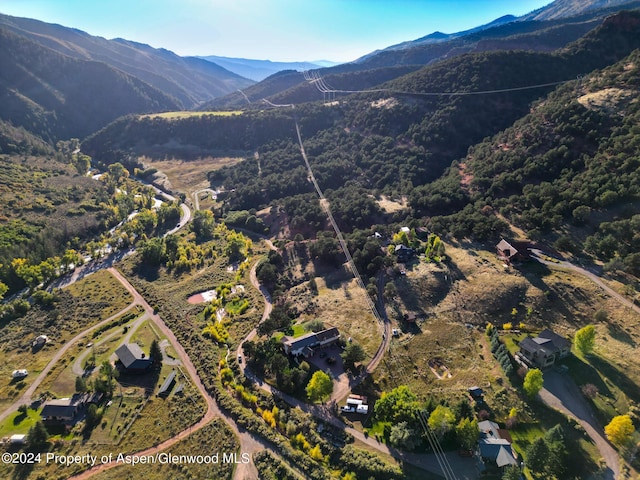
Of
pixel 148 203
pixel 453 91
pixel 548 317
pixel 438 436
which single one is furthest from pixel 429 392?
pixel 453 91

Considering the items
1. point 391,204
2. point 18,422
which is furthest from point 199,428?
point 391,204

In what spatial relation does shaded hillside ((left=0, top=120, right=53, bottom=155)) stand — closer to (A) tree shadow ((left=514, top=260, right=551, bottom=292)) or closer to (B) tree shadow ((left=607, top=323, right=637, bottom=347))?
(A) tree shadow ((left=514, top=260, right=551, bottom=292))

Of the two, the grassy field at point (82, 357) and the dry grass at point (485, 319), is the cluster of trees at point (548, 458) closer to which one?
the dry grass at point (485, 319)

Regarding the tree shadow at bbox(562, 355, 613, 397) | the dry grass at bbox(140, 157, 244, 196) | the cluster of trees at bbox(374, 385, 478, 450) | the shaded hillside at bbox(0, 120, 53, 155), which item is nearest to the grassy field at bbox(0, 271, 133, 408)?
the cluster of trees at bbox(374, 385, 478, 450)

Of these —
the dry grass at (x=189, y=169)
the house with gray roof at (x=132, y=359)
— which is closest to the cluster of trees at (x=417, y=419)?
the house with gray roof at (x=132, y=359)

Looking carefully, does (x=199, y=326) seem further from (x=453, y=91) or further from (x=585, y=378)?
(x=453, y=91)

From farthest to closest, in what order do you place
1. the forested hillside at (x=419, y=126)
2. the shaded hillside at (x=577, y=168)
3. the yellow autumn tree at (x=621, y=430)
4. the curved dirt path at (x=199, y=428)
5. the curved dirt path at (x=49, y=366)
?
the forested hillside at (x=419, y=126)
the shaded hillside at (x=577, y=168)
the curved dirt path at (x=49, y=366)
the curved dirt path at (x=199, y=428)
the yellow autumn tree at (x=621, y=430)

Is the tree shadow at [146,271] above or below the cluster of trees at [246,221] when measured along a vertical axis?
below

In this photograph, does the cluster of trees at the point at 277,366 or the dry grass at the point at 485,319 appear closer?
the dry grass at the point at 485,319
